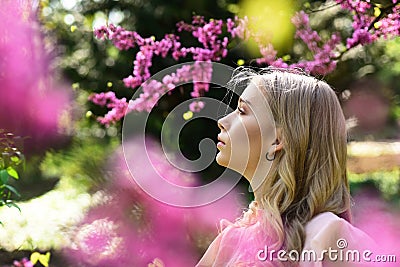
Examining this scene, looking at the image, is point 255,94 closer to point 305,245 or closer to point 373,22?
point 305,245

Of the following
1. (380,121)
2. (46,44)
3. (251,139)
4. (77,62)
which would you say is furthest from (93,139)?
(251,139)

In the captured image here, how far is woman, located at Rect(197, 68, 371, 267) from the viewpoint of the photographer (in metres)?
1.20

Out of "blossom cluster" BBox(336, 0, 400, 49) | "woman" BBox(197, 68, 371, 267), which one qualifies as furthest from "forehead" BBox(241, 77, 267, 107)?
"blossom cluster" BBox(336, 0, 400, 49)

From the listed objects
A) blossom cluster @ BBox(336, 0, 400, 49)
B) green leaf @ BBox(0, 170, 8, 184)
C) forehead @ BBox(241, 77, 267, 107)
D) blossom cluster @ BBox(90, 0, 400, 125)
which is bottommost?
green leaf @ BBox(0, 170, 8, 184)

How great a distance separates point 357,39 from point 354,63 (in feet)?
1.71

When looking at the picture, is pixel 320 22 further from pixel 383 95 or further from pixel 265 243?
pixel 265 243

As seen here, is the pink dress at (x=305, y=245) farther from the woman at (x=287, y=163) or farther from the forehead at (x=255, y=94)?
the forehead at (x=255, y=94)

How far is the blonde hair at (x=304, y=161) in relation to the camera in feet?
3.98

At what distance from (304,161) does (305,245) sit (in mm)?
150

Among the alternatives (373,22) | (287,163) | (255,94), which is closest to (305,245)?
(287,163)

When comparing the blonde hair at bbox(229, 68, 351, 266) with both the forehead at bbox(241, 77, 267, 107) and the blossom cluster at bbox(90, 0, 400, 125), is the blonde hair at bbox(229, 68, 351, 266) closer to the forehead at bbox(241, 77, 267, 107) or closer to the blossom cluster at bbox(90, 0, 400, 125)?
the forehead at bbox(241, 77, 267, 107)

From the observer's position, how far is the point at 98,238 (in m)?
2.50

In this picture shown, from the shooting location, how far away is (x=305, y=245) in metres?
1.18

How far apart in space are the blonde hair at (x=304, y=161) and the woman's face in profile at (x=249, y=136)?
0.06 ft
